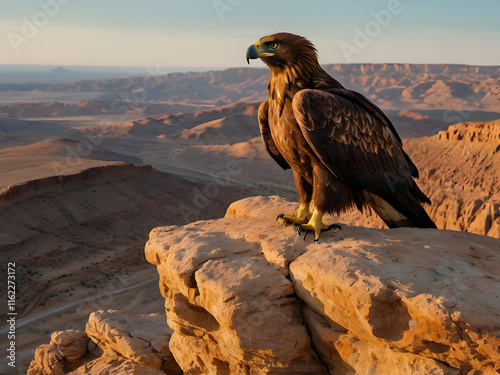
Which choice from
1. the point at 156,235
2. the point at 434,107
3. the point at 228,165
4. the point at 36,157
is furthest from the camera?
the point at 434,107

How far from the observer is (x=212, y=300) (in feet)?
17.7

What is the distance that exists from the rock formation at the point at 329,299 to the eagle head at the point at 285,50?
237 centimetres

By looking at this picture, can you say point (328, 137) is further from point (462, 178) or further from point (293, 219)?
point (462, 178)

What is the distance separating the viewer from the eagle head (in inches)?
217

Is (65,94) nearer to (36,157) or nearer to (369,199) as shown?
(36,157)

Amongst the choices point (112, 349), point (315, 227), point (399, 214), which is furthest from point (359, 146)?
point (112, 349)

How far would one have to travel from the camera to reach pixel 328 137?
543 centimetres

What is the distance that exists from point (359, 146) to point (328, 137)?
0.52m

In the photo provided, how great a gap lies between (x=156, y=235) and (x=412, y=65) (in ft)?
530

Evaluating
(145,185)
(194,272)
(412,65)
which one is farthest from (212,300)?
(412,65)

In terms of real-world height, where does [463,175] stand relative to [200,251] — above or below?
below

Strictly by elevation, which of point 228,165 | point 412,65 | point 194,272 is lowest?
point 228,165

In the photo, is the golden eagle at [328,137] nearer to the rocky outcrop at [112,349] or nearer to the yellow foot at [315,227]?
the yellow foot at [315,227]

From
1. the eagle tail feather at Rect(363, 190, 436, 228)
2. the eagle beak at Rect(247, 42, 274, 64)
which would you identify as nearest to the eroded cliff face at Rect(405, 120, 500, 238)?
the eagle tail feather at Rect(363, 190, 436, 228)
